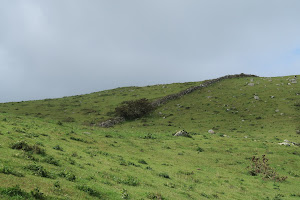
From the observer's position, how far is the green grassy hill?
39.5 feet

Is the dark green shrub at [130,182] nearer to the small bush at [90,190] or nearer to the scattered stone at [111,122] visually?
the small bush at [90,190]

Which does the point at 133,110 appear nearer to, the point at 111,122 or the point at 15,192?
the point at 111,122

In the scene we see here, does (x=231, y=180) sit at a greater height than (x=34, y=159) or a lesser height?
lesser

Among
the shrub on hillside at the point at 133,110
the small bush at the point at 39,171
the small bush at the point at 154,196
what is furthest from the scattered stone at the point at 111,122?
the small bush at the point at 154,196

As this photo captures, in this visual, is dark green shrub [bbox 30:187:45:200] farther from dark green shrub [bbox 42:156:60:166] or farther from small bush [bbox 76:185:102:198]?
dark green shrub [bbox 42:156:60:166]

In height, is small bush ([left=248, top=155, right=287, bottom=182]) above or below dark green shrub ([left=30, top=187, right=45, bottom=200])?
below

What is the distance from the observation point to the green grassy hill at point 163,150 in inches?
474

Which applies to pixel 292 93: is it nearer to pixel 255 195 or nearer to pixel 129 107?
pixel 129 107

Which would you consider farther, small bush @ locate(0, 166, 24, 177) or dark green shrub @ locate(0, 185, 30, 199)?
small bush @ locate(0, 166, 24, 177)

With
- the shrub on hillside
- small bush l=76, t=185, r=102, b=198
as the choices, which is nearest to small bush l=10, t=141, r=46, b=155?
small bush l=76, t=185, r=102, b=198

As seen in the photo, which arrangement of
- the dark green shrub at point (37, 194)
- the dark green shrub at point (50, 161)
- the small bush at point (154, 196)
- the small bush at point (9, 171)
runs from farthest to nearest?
the dark green shrub at point (50, 161) → the small bush at point (154, 196) → the small bush at point (9, 171) → the dark green shrub at point (37, 194)

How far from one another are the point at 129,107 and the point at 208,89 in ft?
93.6

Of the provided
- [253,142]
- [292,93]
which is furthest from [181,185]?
[292,93]

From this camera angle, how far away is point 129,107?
187ft
